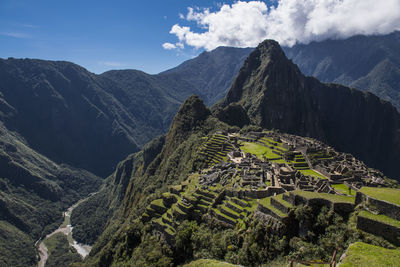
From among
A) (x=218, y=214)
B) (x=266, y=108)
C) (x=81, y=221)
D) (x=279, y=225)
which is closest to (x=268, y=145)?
(x=218, y=214)

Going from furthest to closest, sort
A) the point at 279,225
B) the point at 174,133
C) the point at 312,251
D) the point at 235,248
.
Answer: the point at 174,133, the point at 235,248, the point at 279,225, the point at 312,251

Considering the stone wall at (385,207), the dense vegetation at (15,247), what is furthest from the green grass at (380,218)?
the dense vegetation at (15,247)

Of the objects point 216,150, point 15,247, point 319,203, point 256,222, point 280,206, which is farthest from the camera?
point 15,247

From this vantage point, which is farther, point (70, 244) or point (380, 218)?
point (70, 244)

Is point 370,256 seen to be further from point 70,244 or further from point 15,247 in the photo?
point 15,247

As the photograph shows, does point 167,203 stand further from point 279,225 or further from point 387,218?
point 387,218

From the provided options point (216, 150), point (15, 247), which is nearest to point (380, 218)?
point (216, 150)

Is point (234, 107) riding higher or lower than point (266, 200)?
higher

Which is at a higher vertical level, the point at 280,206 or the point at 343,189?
the point at 343,189
